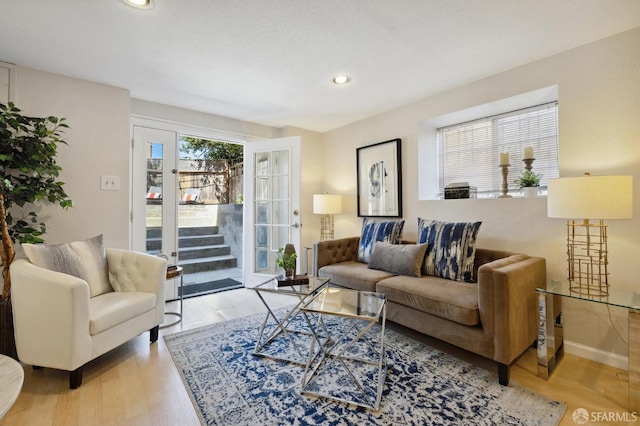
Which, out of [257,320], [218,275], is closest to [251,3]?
[257,320]

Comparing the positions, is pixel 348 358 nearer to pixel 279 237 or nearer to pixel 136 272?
pixel 136 272

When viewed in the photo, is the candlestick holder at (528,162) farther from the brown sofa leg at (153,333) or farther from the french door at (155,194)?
the french door at (155,194)

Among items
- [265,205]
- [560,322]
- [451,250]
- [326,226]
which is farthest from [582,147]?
[265,205]

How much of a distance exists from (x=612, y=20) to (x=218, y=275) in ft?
17.3

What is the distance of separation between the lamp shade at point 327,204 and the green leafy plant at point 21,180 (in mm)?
2556

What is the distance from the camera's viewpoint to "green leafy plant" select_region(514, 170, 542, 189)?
2.51 meters

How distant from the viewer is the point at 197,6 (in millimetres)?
1772

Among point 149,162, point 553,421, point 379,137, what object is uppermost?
point 379,137

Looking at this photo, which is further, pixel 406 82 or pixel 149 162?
pixel 149 162

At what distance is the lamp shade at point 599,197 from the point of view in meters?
1.72

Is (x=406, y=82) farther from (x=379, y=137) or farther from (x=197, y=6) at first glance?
(x=197, y=6)

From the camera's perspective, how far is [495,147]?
296cm

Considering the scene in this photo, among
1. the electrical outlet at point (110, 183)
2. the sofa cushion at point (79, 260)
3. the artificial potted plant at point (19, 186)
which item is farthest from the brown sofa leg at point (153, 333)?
the electrical outlet at point (110, 183)

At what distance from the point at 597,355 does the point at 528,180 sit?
55.0 inches
